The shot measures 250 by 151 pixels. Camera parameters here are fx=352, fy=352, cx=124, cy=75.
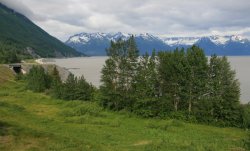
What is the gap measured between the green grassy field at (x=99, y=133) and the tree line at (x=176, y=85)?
355 cm

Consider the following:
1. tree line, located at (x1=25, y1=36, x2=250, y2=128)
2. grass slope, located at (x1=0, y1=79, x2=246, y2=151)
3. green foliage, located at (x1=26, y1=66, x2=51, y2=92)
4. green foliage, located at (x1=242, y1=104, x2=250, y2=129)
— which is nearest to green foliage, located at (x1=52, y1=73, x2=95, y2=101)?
grass slope, located at (x1=0, y1=79, x2=246, y2=151)

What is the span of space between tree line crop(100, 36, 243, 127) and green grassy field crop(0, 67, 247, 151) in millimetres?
3548

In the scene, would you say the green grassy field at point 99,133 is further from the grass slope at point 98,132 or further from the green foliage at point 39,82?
the green foliage at point 39,82

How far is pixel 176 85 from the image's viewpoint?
6256 cm

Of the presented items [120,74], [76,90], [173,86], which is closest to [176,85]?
[173,86]

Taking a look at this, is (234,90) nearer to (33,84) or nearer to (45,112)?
(45,112)

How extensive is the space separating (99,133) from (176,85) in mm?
20991

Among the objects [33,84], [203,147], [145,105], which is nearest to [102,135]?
[203,147]

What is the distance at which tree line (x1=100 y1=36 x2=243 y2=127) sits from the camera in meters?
59.9

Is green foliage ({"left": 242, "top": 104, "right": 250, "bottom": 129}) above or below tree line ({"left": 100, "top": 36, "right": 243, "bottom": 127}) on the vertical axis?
below

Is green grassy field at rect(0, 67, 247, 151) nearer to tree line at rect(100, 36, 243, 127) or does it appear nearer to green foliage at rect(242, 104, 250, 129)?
green foliage at rect(242, 104, 250, 129)

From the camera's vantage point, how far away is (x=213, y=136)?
48.1 m

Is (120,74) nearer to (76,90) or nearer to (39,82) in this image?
(76,90)

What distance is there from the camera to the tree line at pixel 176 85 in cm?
5988
